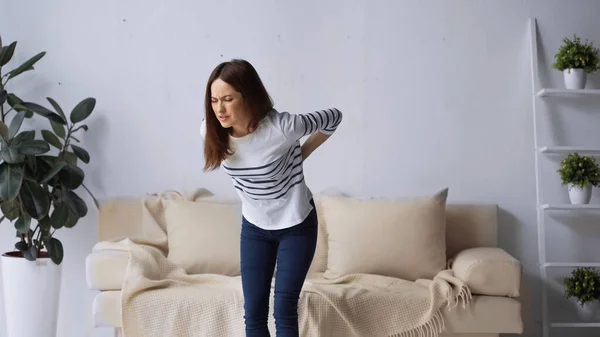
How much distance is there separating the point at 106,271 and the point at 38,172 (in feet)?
2.24

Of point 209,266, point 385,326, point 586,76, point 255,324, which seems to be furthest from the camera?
point 586,76

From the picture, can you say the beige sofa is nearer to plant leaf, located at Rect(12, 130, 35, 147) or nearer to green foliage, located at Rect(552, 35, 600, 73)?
plant leaf, located at Rect(12, 130, 35, 147)

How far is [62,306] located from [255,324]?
1727 millimetres

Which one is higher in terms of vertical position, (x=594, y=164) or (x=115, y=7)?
(x=115, y=7)

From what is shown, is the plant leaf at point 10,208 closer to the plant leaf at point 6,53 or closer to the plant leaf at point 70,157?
the plant leaf at point 70,157

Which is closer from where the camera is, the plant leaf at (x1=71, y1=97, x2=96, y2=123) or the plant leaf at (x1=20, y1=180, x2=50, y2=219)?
the plant leaf at (x1=20, y1=180, x2=50, y2=219)

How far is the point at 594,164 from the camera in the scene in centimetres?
353

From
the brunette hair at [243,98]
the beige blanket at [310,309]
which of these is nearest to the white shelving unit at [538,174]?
the beige blanket at [310,309]

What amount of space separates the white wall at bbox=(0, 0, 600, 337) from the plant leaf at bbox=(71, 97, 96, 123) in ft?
0.51

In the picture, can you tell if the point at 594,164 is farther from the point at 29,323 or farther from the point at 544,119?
the point at 29,323

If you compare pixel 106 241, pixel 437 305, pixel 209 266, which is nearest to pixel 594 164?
pixel 437 305

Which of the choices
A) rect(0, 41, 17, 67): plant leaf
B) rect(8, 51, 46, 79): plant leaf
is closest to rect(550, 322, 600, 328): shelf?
rect(8, 51, 46, 79): plant leaf

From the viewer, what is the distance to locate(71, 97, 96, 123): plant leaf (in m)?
3.39

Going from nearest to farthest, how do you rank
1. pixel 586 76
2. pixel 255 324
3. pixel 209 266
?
1. pixel 255 324
2. pixel 209 266
3. pixel 586 76
